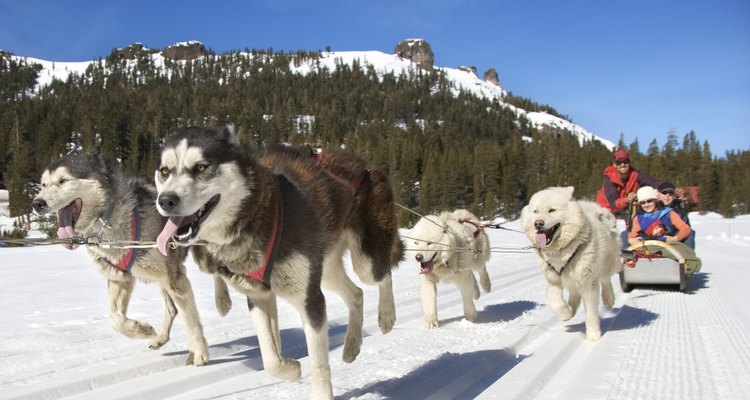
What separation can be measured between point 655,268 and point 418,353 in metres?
5.18

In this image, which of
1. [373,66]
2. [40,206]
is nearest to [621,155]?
[40,206]

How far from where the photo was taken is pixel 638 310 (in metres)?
6.58

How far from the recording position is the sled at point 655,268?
789 cm

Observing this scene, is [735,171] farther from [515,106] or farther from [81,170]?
[515,106]

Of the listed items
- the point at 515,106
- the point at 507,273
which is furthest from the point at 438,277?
the point at 515,106

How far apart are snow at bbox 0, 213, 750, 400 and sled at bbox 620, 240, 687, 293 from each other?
45 cm

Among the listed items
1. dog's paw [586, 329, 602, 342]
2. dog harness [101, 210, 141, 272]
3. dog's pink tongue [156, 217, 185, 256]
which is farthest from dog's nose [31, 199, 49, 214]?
dog's paw [586, 329, 602, 342]

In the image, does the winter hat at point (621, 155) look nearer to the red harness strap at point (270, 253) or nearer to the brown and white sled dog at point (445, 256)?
the brown and white sled dog at point (445, 256)

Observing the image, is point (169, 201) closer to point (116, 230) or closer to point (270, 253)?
point (270, 253)

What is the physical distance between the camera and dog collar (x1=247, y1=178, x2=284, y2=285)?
9.34 feet

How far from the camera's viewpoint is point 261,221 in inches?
112

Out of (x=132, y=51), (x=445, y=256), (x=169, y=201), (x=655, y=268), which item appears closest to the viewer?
(x=169, y=201)

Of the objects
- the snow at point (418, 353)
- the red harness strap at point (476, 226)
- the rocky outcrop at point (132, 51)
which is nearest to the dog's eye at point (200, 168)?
the snow at point (418, 353)

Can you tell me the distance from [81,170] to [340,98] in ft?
426
